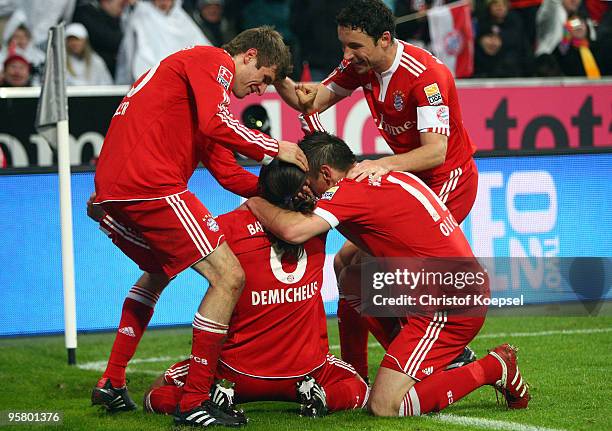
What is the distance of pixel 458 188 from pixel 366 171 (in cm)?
135

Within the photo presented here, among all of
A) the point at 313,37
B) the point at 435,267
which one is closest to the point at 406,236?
the point at 435,267

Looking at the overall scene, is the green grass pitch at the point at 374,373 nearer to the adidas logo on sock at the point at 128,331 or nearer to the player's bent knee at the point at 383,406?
the player's bent knee at the point at 383,406

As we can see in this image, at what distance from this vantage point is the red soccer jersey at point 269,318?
596 centimetres

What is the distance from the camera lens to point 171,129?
610 cm

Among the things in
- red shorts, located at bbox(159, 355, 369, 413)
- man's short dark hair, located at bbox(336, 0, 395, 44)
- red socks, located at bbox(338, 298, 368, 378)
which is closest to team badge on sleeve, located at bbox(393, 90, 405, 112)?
man's short dark hair, located at bbox(336, 0, 395, 44)

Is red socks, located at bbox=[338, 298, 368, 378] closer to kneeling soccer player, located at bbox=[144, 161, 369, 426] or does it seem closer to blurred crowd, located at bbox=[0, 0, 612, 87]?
kneeling soccer player, located at bbox=[144, 161, 369, 426]

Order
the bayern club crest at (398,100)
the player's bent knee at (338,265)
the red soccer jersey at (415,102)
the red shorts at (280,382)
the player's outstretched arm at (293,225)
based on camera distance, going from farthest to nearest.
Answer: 1. the player's bent knee at (338,265)
2. the bayern club crest at (398,100)
3. the red soccer jersey at (415,102)
4. the red shorts at (280,382)
5. the player's outstretched arm at (293,225)

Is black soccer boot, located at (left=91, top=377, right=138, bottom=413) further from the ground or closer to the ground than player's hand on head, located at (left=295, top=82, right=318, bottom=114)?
closer to the ground

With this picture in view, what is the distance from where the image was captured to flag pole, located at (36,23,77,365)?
819 cm

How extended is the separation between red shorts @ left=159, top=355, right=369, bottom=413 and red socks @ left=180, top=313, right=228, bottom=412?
8.7 inches

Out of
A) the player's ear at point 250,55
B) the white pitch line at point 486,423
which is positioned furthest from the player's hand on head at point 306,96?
the white pitch line at point 486,423

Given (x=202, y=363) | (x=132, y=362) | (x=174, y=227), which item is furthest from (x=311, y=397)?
(x=132, y=362)

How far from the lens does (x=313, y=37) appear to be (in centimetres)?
1328

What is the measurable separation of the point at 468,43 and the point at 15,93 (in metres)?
5.63
